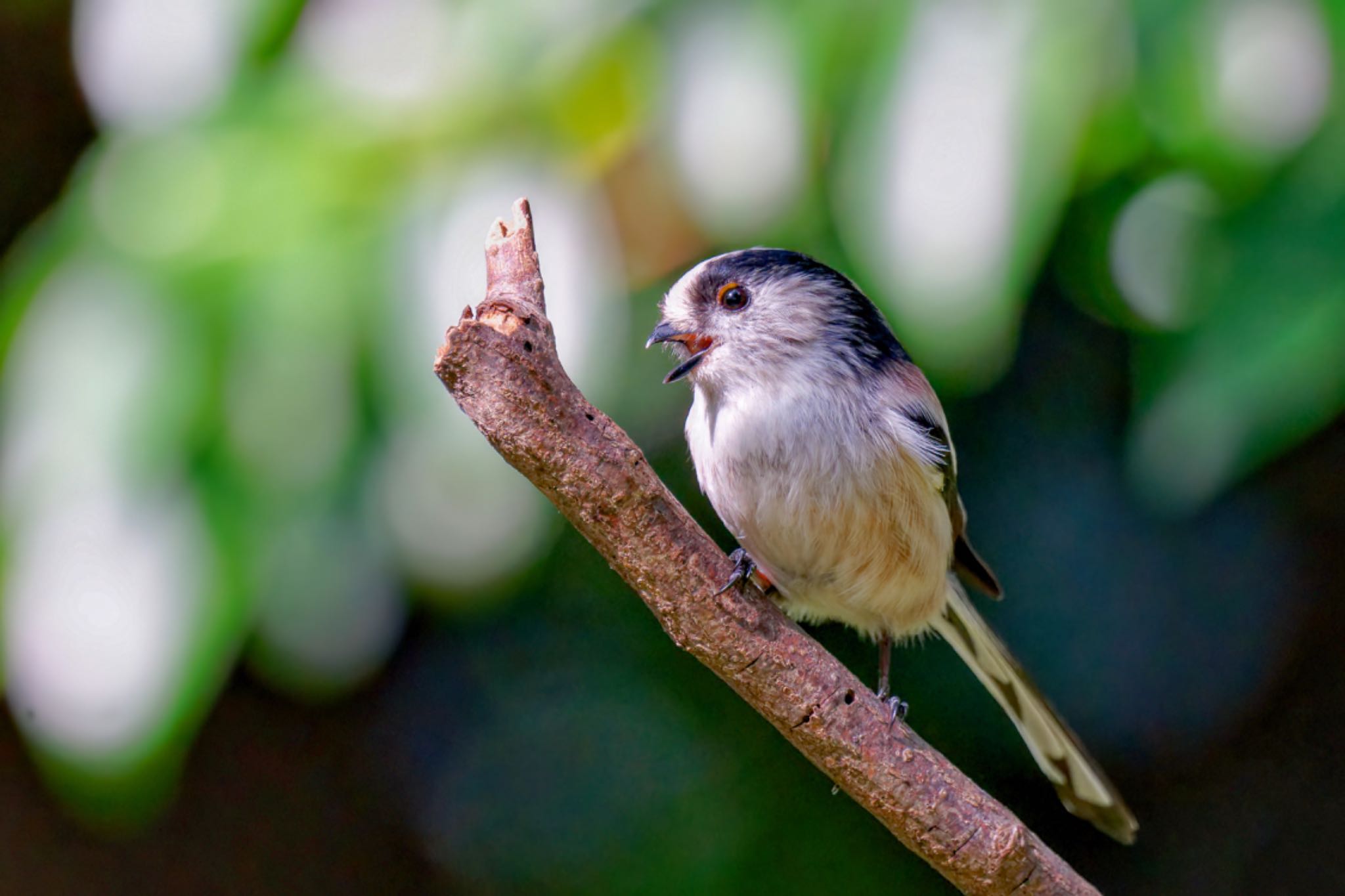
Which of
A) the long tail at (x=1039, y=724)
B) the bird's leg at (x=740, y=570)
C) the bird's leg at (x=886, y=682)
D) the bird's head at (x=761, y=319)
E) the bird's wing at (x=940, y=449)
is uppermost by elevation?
the bird's head at (x=761, y=319)

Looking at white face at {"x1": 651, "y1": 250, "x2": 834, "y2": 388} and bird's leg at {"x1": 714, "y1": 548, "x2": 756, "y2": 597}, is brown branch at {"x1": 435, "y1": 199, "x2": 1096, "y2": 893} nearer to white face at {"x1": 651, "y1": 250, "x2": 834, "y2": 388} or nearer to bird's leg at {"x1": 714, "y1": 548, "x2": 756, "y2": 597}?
bird's leg at {"x1": 714, "y1": 548, "x2": 756, "y2": 597}

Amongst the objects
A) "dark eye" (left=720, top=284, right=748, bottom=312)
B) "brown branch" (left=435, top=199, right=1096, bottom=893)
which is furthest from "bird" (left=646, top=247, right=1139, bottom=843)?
"brown branch" (left=435, top=199, right=1096, bottom=893)

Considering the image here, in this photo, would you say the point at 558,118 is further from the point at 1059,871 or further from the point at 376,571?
the point at 1059,871

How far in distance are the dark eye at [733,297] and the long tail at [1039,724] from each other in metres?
0.55

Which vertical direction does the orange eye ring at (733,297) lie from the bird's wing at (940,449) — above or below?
above

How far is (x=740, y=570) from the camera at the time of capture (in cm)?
116

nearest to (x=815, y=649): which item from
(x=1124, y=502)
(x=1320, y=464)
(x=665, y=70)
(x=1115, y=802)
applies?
(x=665, y=70)

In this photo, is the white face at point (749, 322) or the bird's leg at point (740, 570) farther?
the white face at point (749, 322)

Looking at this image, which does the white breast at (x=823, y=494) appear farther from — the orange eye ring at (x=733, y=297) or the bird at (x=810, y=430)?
the orange eye ring at (x=733, y=297)

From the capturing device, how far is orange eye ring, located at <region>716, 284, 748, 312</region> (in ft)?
4.53

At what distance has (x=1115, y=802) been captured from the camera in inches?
66.7

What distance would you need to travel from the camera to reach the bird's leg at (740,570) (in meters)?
1.10

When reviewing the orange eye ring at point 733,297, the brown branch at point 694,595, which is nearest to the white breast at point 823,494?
the orange eye ring at point 733,297

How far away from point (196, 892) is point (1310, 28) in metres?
2.30
